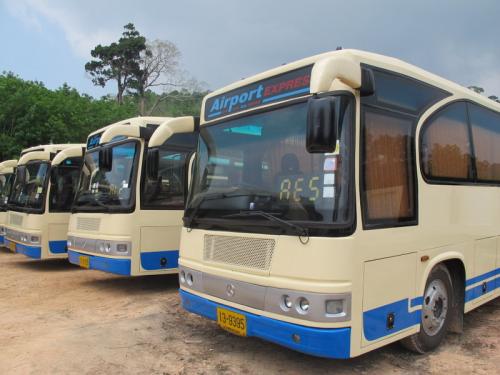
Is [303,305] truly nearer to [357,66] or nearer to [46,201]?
[357,66]

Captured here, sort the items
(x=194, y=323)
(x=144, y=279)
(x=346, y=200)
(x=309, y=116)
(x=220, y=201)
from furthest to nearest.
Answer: (x=144, y=279)
(x=194, y=323)
(x=220, y=201)
(x=346, y=200)
(x=309, y=116)

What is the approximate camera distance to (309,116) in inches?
144

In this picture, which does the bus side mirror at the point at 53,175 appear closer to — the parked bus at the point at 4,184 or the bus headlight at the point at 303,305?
the parked bus at the point at 4,184

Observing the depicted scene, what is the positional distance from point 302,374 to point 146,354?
64.5 inches

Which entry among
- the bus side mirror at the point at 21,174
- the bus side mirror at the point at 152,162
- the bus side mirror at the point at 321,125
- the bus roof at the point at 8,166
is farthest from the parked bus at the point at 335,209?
the bus roof at the point at 8,166

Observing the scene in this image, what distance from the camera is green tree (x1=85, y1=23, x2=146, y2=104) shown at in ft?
128

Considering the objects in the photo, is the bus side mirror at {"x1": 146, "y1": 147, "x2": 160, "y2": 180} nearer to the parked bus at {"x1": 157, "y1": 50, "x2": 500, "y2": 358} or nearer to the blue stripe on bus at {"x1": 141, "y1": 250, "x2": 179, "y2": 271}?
the blue stripe on bus at {"x1": 141, "y1": 250, "x2": 179, "y2": 271}

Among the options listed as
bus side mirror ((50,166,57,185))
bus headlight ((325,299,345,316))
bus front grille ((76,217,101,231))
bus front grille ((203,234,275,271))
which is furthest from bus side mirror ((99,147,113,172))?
bus headlight ((325,299,345,316))

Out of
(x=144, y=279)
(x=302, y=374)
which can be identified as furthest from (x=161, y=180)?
(x=302, y=374)

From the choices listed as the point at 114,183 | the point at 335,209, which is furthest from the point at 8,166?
the point at 335,209

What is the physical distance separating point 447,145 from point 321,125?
2.35 metres

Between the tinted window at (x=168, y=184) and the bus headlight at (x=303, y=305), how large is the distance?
443 cm

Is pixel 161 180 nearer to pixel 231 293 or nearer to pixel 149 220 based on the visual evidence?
pixel 149 220

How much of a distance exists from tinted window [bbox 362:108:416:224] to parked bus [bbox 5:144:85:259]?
7112mm
